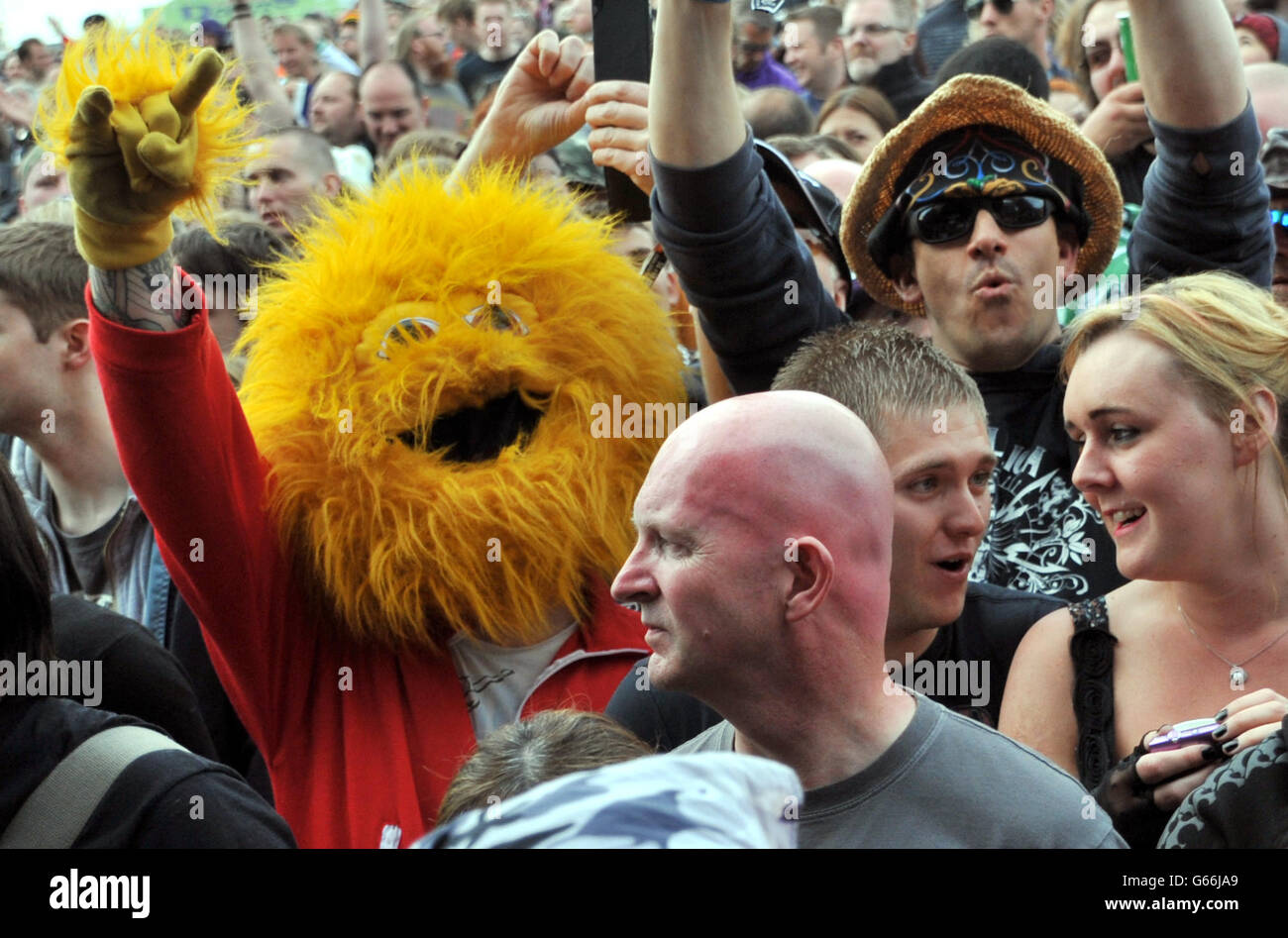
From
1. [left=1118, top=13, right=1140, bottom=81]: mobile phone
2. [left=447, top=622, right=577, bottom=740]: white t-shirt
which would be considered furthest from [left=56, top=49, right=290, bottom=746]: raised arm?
[left=1118, top=13, right=1140, bottom=81]: mobile phone

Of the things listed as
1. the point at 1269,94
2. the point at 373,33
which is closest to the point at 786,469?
the point at 1269,94

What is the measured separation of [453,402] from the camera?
2.46 metres

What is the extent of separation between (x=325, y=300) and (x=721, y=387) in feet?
2.35

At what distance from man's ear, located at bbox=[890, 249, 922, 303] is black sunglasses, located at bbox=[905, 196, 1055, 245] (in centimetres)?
8

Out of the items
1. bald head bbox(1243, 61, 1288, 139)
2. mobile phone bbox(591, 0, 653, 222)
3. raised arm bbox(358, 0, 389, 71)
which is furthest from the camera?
raised arm bbox(358, 0, 389, 71)

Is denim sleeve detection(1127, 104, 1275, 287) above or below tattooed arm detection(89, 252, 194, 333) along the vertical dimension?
above

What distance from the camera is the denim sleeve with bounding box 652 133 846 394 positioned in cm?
241

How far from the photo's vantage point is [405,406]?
94.5 inches

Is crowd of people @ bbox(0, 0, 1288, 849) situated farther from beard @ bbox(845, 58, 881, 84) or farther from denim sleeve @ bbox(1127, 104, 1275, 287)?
beard @ bbox(845, 58, 881, 84)

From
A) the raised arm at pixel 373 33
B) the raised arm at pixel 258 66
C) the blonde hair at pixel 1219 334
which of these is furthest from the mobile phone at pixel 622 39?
the raised arm at pixel 373 33

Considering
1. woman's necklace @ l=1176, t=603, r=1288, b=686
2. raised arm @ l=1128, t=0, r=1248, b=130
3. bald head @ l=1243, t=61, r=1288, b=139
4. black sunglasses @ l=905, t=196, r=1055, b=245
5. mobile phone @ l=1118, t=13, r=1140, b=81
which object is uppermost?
mobile phone @ l=1118, t=13, r=1140, b=81

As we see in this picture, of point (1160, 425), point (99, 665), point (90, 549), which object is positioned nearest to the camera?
point (1160, 425)
